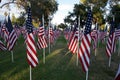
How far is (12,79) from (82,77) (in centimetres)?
427

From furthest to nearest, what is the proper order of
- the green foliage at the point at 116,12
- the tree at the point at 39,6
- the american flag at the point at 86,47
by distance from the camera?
1. the green foliage at the point at 116,12
2. the tree at the point at 39,6
3. the american flag at the point at 86,47

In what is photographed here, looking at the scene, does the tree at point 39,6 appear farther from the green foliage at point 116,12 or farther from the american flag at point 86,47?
the american flag at point 86,47

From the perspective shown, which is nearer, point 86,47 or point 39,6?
point 86,47

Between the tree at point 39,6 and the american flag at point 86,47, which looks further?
the tree at point 39,6

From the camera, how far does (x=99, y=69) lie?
21.0m

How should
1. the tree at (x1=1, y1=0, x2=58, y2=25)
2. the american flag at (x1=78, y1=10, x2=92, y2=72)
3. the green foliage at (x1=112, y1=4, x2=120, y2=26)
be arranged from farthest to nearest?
the green foliage at (x1=112, y1=4, x2=120, y2=26) → the tree at (x1=1, y1=0, x2=58, y2=25) → the american flag at (x1=78, y1=10, x2=92, y2=72)

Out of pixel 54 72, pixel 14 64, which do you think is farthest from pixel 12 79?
pixel 14 64

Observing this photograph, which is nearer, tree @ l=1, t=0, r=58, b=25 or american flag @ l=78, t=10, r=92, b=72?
american flag @ l=78, t=10, r=92, b=72

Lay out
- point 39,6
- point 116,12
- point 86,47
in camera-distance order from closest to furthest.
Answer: point 86,47 < point 39,6 < point 116,12

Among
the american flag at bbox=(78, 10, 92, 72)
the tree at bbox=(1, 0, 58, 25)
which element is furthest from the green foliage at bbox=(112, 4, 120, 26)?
the american flag at bbox=(78, 10, 92, 72)

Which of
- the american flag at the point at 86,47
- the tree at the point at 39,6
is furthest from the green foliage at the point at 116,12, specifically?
the american flag at the point at 86,47

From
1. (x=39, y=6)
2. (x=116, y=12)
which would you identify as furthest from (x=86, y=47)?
(x=116, y=12)

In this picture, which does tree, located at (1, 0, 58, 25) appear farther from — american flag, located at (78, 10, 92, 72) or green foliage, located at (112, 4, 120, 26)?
american flag, located at (78, 10, 92, 72)

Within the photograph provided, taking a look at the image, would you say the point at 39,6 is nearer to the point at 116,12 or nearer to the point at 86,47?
the point at 116,12
